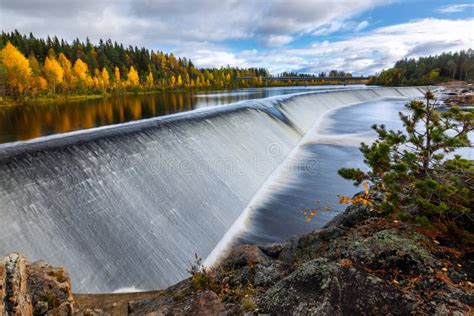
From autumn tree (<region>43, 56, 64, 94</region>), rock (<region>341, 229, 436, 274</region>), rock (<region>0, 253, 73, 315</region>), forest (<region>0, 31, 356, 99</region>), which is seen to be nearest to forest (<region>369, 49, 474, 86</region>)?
forest (<region>0, 31, 356, 99</region>)

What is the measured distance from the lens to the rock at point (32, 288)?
167 inches

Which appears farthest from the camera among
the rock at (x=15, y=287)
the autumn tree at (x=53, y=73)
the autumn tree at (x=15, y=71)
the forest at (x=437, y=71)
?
the forest at (x=437, y=71)

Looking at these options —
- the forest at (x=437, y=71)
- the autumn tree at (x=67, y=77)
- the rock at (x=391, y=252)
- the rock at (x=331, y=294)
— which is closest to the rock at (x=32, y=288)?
the rock at (x=331, y=294)

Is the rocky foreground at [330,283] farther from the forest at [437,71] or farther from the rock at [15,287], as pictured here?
the forest at [437,71]

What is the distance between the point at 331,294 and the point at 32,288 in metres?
5.21

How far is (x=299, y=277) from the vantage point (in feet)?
14.5

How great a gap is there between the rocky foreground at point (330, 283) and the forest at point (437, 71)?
12453 centimetres

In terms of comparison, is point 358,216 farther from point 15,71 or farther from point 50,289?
point 15,71

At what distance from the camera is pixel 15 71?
49.3m

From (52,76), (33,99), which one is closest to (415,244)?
(33,99)

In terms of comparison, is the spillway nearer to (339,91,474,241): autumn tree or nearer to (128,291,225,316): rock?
(128,291,225,316): rock

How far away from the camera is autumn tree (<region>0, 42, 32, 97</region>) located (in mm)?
49281

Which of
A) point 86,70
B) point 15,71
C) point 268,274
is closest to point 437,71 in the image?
point 86,70

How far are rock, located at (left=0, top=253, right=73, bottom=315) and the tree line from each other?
54886 millimetres
